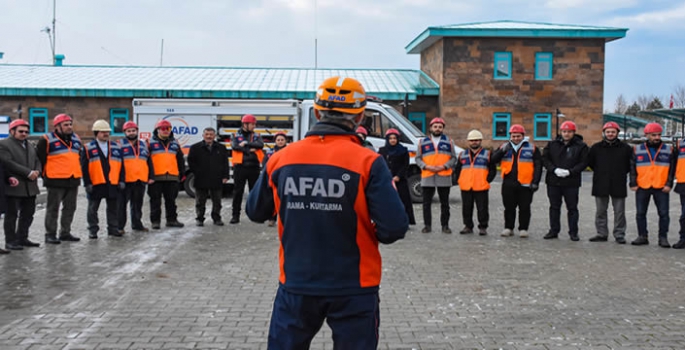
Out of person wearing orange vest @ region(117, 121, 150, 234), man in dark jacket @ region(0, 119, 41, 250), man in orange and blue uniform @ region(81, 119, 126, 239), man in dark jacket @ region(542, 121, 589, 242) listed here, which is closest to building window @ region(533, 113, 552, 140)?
man in dark jacket @ region(542, 121, 589, 242)

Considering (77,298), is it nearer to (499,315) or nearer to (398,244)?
(499,315)

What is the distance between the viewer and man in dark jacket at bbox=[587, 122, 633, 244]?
10.7m

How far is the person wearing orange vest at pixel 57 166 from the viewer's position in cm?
1026

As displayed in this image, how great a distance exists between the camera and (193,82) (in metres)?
32.7

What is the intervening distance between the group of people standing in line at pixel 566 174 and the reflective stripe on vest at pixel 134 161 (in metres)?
4.57

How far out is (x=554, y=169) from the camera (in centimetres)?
1105

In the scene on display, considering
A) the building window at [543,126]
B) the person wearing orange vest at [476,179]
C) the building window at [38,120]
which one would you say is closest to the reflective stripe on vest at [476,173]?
the person wearing orange vest at [476,179]

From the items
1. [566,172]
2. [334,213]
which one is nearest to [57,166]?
[566,172]

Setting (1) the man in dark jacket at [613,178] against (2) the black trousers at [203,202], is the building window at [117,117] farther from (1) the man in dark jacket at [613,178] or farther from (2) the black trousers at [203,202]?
(1) the man in dark jacket at [613,178]

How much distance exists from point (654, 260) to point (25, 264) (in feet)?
26.0

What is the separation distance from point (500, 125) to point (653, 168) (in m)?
22.5

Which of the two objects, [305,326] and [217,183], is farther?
[217,183]

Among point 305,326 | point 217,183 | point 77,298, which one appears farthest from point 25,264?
point 305,326

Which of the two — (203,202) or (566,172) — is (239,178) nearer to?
(203,202)
